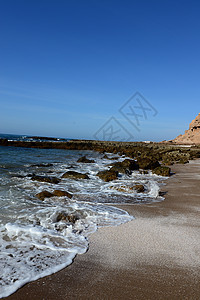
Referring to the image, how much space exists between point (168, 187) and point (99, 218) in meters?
4.24

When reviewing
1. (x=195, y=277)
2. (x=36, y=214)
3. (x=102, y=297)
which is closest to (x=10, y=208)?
(x=36, y=214)

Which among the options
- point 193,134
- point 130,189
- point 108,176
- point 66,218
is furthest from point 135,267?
point 193,134

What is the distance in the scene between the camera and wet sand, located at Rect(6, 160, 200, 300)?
86.9 inches

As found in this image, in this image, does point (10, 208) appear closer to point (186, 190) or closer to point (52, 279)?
point (52, 279)

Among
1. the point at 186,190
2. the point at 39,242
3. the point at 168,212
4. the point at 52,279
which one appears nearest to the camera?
the point at 52,279

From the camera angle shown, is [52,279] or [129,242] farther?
[129,242]

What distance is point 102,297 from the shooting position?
6.99 ft

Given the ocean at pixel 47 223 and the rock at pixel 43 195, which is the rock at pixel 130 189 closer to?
the ocean at pixel 47 223

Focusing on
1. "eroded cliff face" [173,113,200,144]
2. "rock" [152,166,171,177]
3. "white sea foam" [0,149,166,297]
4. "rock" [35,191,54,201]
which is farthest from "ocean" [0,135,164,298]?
"eroded cliff face" [173,113,200,144]

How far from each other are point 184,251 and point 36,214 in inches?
125

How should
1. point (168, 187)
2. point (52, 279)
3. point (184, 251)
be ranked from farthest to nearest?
point (168, 187), point (184, 251), point (52, 279)

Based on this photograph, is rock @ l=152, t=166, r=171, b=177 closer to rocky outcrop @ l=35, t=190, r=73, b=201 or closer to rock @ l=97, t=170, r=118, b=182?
rock @ l=97, t=170, r=118, b=182

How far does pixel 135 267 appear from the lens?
267 centimetres

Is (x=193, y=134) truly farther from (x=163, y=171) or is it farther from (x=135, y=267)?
(x=135, y=267)
